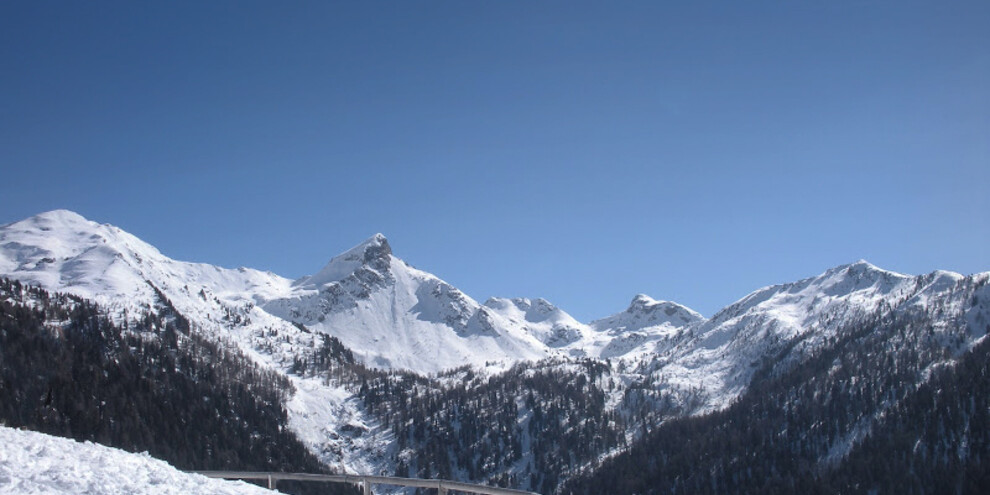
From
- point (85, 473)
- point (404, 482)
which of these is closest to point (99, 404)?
point (404, 482)

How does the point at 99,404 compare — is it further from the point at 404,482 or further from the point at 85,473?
the point at 85,473

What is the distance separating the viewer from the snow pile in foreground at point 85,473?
1538cm

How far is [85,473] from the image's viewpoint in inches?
645

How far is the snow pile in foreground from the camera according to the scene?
15383 millimetres

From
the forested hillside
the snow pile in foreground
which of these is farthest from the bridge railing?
the forested hillside

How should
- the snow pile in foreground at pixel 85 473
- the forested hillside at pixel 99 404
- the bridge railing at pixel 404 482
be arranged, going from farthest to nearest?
the forested hillside at pixel 99 404 < the bridge railing at pixel 404 482 < the snow pile in foreground at pixel 85 473

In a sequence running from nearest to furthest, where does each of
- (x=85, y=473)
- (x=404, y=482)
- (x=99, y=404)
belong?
(x=85, y=473) < (x=404, y=482) < (x=99, y=404)

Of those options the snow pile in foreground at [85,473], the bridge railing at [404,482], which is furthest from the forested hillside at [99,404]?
the snow pile in foreground at [85,473]

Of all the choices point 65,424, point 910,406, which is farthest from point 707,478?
point 65,424

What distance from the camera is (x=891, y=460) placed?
6949 inches

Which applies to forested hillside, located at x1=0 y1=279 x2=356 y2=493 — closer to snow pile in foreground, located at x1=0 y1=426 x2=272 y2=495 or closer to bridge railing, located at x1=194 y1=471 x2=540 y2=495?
bridge railing, located at x1=194 y1=471 x2=540 y2=495

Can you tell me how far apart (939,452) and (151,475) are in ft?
643

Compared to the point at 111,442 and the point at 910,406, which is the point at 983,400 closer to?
the point at 910,406

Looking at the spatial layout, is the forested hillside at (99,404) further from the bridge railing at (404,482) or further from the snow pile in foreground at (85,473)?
the snow pile in foreground at (85,473)
